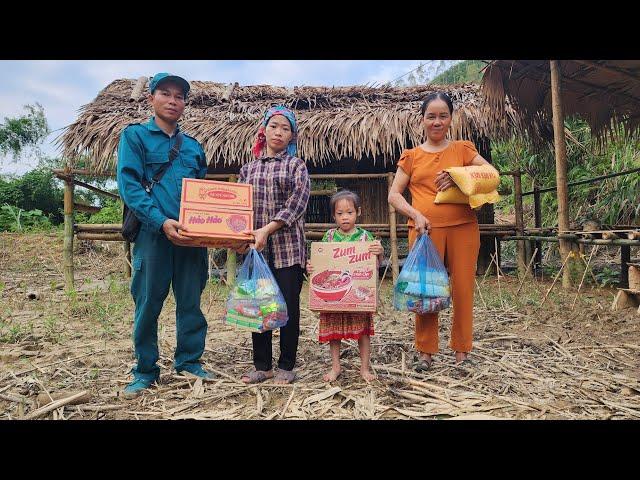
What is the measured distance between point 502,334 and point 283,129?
8.70 ft

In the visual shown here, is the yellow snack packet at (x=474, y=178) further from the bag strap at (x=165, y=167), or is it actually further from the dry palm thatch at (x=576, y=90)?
the dry palm thatch at (x=576, y=90)

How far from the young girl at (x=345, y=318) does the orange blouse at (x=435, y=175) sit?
1.44 feet

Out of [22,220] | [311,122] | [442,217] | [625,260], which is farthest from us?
[22,220]

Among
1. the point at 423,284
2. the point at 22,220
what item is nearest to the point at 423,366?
the point at 423,284

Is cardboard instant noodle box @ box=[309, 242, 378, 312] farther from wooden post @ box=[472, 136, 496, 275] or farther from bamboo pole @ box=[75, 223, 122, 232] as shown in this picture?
wooden post @ box=[472, 136, 496, 275]

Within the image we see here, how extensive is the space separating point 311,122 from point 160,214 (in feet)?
19.2

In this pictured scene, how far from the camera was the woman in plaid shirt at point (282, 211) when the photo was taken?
279 cm

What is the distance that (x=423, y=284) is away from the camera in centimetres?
275

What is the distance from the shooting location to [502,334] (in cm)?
397

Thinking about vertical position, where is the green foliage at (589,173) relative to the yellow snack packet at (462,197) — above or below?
above

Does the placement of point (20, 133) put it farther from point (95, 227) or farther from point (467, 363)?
point (467, 363)

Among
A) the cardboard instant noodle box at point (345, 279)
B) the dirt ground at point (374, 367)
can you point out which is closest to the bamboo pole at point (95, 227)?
the dirt ground at point (374, 367)
